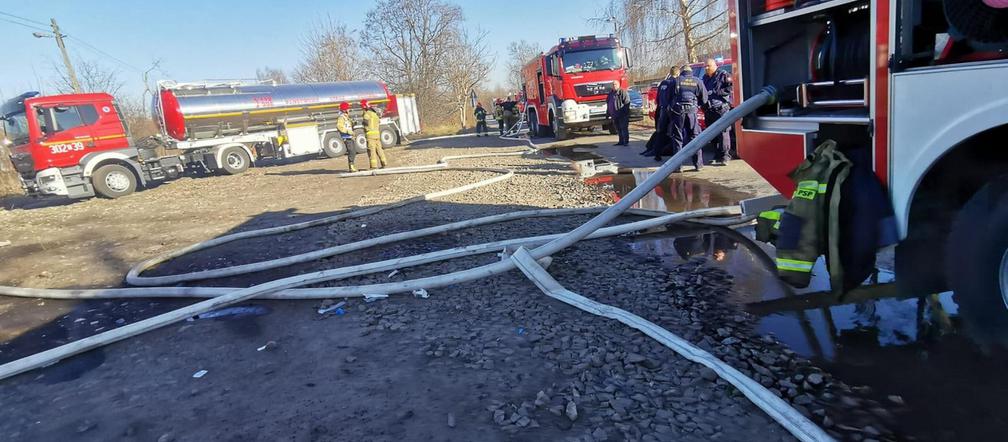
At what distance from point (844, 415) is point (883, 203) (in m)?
1.07

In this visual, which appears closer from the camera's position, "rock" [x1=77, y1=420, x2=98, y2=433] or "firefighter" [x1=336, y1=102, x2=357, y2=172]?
"rock" [x1=77, y1=420, x2=98, y2=433]

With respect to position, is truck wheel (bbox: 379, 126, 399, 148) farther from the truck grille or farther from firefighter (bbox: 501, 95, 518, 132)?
the truck grille

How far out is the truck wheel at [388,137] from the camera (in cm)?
2259

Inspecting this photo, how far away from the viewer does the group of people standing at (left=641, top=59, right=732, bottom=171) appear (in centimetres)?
873

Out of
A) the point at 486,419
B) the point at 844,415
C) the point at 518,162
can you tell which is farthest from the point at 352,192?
the point at 844,415

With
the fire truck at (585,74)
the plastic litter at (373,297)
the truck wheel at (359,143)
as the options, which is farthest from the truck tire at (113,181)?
the plastic litter at (373,297)

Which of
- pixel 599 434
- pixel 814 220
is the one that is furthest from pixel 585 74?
pixel 599 434

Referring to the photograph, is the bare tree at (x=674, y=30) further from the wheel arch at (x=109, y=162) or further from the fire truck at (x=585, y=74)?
the wheel arch at (x=109, y=162)

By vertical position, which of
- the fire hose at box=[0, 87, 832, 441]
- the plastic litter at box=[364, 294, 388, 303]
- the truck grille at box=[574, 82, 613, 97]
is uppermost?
the truck grille at box=[574, 82, 613, 97]

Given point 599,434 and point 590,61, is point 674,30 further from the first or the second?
point 599,434

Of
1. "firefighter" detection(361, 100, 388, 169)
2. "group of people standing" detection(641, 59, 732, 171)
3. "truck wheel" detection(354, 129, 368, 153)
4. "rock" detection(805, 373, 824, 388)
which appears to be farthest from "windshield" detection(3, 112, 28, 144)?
"rock" detection(805, 373, 824, 388)

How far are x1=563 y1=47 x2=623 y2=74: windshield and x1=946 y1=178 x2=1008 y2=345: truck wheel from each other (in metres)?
14.1

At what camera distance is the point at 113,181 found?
13812 millimetres

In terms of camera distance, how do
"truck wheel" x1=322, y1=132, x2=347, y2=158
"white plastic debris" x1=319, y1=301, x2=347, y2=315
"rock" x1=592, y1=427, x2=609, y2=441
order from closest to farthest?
"rock" x1=592, y1=427, x2=609, y2=441
"white plastic debris" x1=319, y1=301, x2=347, y2=315
"truck wheel" x1=322, y1=132, x2=347, y2=158
